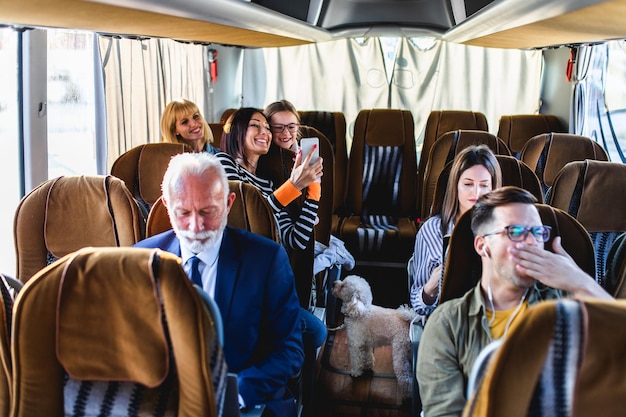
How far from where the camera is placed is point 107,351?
1408 mm

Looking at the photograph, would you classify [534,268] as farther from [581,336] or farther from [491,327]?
[581,336]

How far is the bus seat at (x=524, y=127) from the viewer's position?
6305 mm

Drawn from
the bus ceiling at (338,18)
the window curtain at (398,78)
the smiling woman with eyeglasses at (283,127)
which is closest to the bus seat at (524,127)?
the window curtain at (398,78)

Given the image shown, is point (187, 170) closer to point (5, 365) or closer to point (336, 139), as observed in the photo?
point (5, 365)

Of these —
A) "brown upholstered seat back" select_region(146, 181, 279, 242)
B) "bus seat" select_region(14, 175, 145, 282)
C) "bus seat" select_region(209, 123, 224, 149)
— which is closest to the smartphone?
"brown upholstered seat back" select_region(146, 181, 279, 242)

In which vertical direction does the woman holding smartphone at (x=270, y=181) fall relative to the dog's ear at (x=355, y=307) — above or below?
above

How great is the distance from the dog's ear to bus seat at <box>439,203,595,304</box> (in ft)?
4.80

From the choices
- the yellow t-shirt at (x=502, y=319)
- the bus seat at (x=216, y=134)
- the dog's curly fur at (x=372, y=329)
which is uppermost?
the bus seat at (x=216, y=134)

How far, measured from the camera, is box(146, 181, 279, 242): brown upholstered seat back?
8.31ft

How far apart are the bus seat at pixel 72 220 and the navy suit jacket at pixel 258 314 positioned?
0.78 m

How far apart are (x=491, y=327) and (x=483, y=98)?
19.4ft

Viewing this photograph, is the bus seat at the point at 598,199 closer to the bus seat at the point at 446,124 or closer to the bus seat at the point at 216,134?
the bus seat at the point at 446,124

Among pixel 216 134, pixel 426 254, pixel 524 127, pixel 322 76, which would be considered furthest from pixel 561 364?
pixel 322 76

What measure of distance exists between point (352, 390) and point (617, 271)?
1.75m
